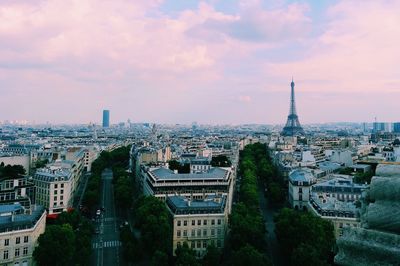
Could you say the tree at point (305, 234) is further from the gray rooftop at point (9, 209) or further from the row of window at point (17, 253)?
the gray rooftop at point (9, 209)

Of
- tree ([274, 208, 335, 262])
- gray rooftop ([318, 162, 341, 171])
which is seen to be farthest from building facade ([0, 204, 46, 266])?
gray rooftop ([318, 162, 341, 171])

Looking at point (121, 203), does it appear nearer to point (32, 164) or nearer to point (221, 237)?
point (221, 237)

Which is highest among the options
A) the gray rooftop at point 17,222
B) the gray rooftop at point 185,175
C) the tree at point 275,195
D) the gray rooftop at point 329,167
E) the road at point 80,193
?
the gray rooftop at point 185,175

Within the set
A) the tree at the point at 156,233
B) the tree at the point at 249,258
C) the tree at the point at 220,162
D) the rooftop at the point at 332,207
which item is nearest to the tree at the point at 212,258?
the tree at the point at 249,258

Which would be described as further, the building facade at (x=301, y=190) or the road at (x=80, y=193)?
the road at (x=80, y=193)

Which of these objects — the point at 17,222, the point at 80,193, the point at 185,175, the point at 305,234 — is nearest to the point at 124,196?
the point at 185,175

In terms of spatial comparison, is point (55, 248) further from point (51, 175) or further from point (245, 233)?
point (51, 175)

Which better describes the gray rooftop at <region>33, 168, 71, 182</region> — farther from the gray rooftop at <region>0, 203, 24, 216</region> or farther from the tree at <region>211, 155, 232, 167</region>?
the tree at <region>211, 155, 232, 167</region>
